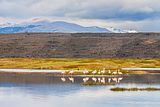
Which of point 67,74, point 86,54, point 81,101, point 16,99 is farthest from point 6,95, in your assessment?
point 86,54

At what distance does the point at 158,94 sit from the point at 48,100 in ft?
45.2

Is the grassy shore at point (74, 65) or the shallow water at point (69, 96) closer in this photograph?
the shallow water at point (69, 96)

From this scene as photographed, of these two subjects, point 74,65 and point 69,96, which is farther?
point 74,65

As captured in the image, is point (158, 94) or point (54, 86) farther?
point (54, 86)

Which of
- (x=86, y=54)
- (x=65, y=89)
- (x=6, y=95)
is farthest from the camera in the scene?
(x=86, y=54)

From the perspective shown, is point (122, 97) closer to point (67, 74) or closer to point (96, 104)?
point (96, 104)

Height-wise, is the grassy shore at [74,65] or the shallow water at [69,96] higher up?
the shallow water at [69,96]

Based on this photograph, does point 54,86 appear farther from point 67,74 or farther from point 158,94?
point 67,74

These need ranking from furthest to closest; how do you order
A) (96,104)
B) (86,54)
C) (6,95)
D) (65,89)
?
1. (86,54)
2. (65,89)
3. (6,95)
4. (96,104)

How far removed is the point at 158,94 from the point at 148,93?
1.44 m

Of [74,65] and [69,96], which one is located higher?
[69,96]

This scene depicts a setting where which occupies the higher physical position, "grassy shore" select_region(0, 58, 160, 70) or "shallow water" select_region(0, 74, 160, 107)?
"shallow water" select_region(0, 74, 160, 107)

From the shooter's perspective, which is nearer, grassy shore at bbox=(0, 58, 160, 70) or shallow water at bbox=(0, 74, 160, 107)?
shallow water at bbox=(0, 74, 160, 107)

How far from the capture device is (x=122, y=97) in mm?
55625
